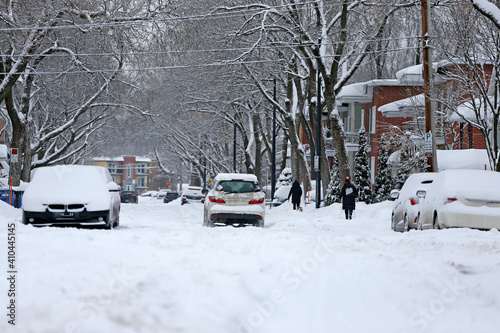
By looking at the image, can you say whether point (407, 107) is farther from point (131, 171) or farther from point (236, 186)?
point (131, 171)

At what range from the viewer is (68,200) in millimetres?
18031

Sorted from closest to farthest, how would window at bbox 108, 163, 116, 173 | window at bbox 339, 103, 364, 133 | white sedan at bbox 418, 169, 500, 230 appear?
white sedan at bbox 418, 169, 500, 230, window at bbox 339, 103, 364, 133, window at bbox 108, 163, 116, 173

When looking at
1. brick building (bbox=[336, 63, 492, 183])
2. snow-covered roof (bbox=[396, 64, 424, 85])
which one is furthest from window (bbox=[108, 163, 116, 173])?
snow-covered roof (bbox=[396, 64, 424, 85])

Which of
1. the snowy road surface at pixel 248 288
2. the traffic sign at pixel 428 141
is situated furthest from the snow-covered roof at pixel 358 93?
the snowy road surface at pixel 248 288

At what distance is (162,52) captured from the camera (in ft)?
95.3

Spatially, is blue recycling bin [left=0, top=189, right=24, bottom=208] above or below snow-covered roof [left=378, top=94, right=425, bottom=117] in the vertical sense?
below

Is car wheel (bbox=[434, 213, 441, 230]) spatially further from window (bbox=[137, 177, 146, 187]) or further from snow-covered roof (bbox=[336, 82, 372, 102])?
window (bbox=[137, 177, 146, 187])

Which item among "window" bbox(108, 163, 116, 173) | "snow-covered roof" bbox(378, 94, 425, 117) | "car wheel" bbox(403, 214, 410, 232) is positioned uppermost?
"snow-covered roof" bbox(378, 94, 425, 117)

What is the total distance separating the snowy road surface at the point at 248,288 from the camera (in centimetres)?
739

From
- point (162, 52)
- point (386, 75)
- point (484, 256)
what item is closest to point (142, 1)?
point (162, 52)

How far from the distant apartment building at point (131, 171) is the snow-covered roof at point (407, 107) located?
13093 cm

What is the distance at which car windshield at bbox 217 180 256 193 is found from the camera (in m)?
22.0

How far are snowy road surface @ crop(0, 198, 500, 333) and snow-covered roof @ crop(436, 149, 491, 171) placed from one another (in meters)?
25.7

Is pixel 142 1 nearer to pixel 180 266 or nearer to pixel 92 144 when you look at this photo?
pixel 180 266
